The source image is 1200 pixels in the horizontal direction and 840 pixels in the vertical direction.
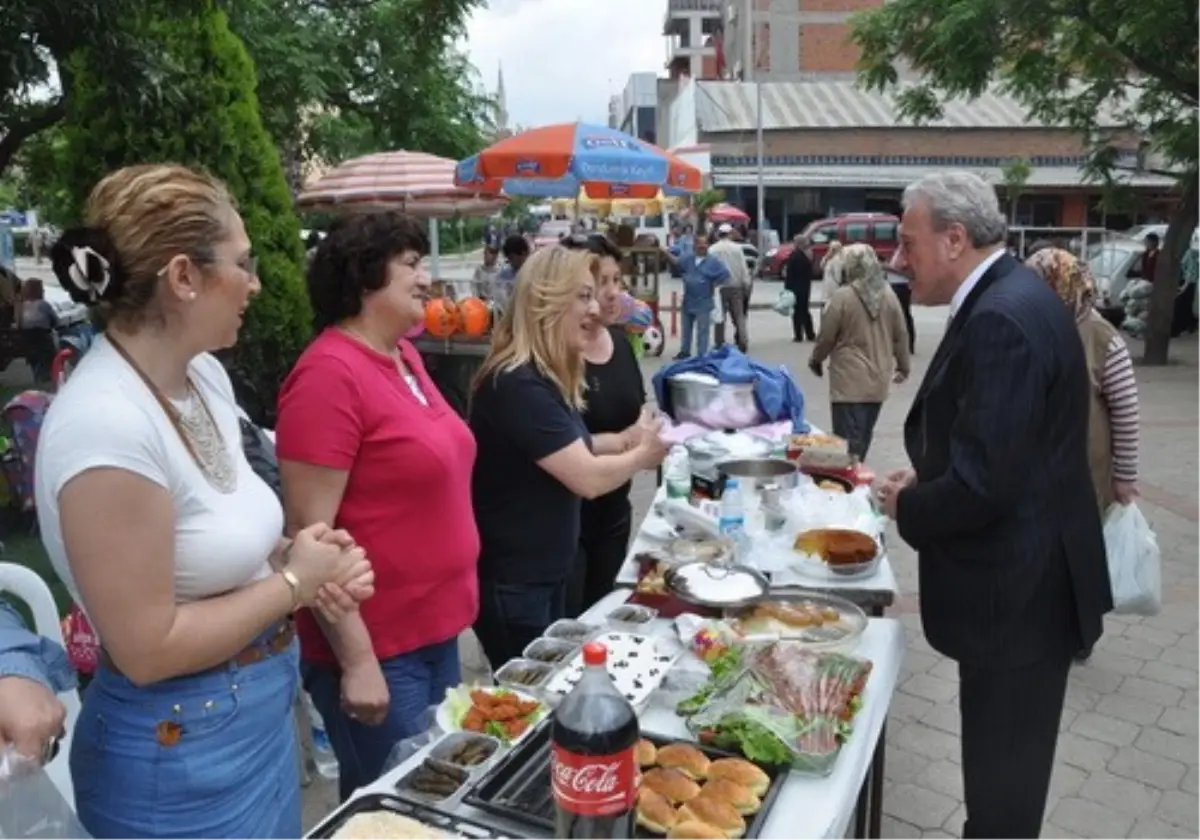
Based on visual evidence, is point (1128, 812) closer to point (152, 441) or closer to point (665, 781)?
point (665, 781)

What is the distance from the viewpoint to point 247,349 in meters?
6.13

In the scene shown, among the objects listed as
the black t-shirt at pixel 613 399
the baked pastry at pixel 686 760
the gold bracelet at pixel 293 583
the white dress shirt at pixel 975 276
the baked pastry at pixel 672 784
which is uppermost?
the white dress shirt at pixel 975 276

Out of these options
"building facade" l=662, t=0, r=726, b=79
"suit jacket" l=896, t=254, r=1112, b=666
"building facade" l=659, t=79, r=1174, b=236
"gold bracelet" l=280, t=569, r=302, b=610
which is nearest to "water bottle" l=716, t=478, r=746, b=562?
"suit jacket" l=896, t=254, r=1112, b=666

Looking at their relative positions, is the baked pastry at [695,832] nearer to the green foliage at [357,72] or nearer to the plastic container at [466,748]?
the plastic container at [466,748]

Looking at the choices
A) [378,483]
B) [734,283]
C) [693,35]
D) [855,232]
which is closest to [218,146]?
[378,483]

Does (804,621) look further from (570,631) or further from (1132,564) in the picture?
(1132,564)

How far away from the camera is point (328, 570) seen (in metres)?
1.73

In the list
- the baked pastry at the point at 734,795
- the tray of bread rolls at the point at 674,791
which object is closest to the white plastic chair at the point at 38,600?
the tray of bread rolls at the point at 674,791

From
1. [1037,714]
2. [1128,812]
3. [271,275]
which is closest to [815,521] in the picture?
[1037,714]

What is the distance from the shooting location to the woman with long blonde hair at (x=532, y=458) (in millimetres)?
2691

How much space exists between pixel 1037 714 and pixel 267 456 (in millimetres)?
2102

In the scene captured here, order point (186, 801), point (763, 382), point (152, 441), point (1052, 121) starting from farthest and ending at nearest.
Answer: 1. point (1052, 121)
2. point (763, 382)
3. point (186, 801)
4. point (152, 441)

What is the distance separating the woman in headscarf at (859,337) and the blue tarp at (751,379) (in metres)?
1.63

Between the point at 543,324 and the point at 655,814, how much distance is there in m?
1.52
